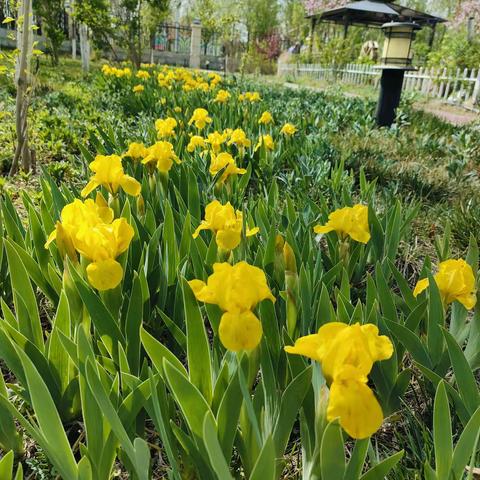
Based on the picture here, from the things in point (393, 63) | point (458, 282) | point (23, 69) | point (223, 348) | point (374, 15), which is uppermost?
point (374, 15)

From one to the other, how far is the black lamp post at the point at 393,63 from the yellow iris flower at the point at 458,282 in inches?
177

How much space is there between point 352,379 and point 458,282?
57 centimetres

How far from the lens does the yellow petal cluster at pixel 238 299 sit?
73 centimetres

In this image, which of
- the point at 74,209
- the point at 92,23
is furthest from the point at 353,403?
the point at 92,23

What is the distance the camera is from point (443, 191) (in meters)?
3.08

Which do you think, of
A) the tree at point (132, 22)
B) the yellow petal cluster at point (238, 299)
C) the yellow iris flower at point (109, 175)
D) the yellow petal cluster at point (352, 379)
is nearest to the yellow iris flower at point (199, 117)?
the yellow iris flower at point (109, 175)

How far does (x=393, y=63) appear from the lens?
16.9 feet

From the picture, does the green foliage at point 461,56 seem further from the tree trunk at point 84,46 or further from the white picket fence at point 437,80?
the tree trunk at point 84,46

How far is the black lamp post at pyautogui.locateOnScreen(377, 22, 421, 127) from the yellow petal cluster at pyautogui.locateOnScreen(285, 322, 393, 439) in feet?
16.4

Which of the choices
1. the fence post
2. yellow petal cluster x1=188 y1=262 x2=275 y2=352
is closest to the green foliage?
the fence post

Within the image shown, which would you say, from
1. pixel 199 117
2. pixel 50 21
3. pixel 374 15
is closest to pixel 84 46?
pixel 50 21

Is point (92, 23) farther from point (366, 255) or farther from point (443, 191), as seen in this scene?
point (366, 255)

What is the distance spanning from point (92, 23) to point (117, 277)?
40.6 ft

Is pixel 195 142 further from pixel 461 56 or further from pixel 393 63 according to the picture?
pixel 461 56
